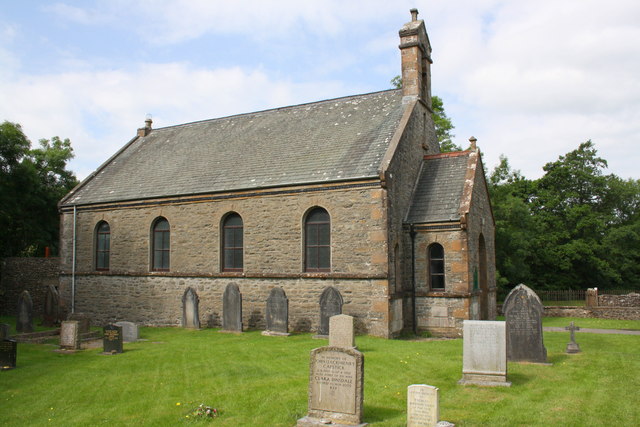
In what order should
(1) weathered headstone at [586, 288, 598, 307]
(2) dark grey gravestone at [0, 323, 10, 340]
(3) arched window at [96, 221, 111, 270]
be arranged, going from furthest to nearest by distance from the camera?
(1) weathered headstone at [586, 288, 598, 307]
(3) arched window at [96, 221, 111, 270]
(2) dark grey gravestone at [0, 323, 10, 340]

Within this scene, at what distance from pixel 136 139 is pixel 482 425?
89.8 ft

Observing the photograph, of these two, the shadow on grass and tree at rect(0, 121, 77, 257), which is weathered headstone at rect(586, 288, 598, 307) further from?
tree at rect(0, 121, 77, 257)

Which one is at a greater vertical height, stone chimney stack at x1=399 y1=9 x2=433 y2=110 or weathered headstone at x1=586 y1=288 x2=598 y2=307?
stone chimney stack at x1=399 y1=9 x2=433 y2=110

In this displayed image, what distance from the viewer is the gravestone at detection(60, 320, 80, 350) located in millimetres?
16234

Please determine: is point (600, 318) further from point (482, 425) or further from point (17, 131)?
point (17, 131)

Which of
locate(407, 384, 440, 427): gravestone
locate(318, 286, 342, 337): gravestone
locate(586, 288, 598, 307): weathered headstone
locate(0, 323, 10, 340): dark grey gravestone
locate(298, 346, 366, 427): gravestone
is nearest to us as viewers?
locate(407, 384, 440, 427): gravestone

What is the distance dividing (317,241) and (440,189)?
18.0 feet

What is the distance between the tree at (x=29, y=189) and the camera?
1156 inches

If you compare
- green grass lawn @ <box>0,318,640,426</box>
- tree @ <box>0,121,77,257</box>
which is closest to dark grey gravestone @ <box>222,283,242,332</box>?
green grass lawn @ <box>0,318,640,426</box>

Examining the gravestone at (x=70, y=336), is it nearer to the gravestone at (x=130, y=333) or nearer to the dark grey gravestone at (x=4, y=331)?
the dark grey gravestone at (x=4, y=331)

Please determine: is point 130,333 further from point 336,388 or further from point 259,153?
point 336,388

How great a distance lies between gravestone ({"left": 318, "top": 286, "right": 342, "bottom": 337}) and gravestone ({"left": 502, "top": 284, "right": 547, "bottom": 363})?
6.29 metres

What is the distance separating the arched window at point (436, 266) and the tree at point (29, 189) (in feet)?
78.8

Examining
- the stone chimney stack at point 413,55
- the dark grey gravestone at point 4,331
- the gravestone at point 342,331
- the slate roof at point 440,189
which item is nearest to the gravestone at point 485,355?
the gravestone at point 342,331
